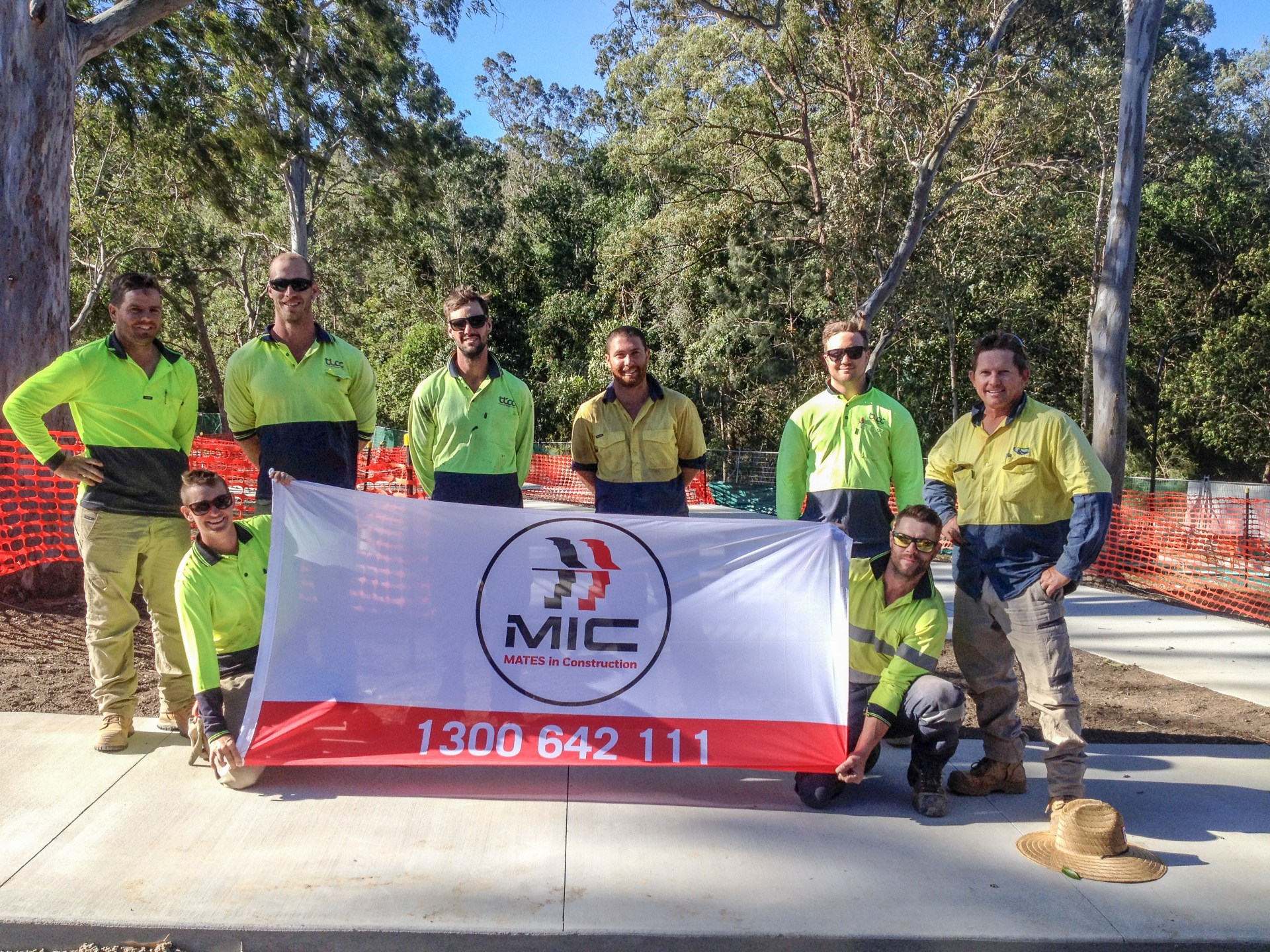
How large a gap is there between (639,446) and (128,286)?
242 centimetres

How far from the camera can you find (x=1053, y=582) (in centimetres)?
398

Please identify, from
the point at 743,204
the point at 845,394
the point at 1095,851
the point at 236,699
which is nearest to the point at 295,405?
the point at 236,699

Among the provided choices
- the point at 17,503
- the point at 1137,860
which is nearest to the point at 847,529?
the point at 1137,860

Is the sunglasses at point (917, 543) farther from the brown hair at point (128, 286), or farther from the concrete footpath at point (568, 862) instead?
the brown hair at point (128, 286)

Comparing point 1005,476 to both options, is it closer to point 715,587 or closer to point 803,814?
point 715,587

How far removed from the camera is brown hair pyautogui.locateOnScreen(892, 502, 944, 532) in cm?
403

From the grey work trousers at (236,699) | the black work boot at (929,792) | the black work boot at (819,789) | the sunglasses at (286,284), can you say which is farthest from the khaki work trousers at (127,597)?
the black work boot at (929,792)

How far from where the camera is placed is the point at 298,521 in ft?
14.2

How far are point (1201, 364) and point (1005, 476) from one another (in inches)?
1180

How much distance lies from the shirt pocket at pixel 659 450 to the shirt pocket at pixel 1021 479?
1.55 meters

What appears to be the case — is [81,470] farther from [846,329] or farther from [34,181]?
[34,181]

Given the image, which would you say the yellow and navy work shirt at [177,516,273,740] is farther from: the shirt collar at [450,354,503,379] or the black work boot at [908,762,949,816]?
the black work boot at [908,762,949,816]

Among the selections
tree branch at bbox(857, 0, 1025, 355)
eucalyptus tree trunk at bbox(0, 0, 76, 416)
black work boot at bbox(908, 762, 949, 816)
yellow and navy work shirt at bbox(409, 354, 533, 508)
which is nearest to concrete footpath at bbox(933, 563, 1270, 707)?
black work boot at bbox(908, 762, 949, 816)

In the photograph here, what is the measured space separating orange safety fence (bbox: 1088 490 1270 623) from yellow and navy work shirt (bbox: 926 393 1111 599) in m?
7.90
